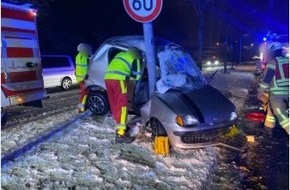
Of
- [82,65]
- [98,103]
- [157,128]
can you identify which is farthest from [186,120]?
[82,65]

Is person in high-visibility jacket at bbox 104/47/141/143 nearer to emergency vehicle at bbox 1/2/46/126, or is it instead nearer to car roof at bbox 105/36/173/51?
car roof at bbox 105/36/173/51

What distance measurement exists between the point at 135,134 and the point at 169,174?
1.72 m

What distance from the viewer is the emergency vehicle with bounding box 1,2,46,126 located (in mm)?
6809

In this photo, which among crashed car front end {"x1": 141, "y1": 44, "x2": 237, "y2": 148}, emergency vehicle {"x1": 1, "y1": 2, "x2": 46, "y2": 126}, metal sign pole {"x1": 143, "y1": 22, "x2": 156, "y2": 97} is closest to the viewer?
crashed car front end {"x1": 141, "y1": 44, "x2": 237, "y2": 148}

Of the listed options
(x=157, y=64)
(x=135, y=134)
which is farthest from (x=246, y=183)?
(x=157, y=64)

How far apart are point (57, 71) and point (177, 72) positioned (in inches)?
364

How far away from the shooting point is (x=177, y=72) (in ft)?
21.9

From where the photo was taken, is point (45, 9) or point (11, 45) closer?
point (11, 45)

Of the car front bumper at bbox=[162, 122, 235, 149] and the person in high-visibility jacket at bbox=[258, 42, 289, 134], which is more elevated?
the person in high-visibility jacket at bbox=[258, 42, 289, 134]

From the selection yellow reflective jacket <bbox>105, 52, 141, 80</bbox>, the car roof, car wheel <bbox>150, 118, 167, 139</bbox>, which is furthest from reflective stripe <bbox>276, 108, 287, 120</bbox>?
yellow reflective jacket <bbox>105, 52, 141, 80</bbox>

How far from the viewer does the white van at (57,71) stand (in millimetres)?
14438

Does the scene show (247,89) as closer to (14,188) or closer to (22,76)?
(22,76)

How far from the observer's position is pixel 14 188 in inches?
170

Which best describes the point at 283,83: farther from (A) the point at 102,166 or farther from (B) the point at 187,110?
(A) the point at 102,166
